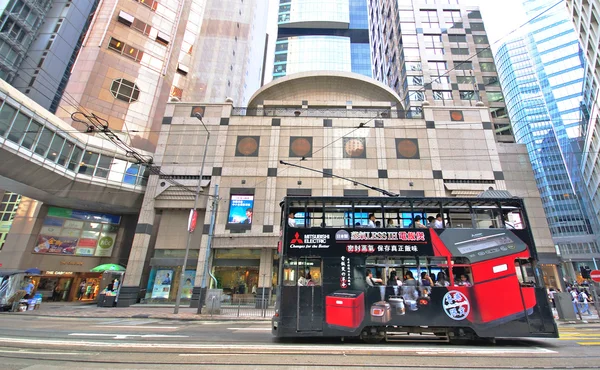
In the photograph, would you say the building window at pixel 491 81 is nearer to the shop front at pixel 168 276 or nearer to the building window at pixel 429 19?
the building window at pixel 429 19

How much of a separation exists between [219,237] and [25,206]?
19.3 metres

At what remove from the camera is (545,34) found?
7212 cm

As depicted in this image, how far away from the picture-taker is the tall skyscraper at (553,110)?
63.2 m

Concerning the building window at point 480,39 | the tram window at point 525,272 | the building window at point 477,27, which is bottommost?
the tram window at point 525,272

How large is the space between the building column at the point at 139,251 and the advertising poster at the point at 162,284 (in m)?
1.25

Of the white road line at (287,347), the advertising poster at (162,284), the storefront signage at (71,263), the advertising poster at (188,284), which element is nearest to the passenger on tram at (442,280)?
the white road line at (287,347)

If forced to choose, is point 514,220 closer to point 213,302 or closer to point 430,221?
point 430,221

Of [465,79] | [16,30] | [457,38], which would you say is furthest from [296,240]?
[457,38]

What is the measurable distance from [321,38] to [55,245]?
90.8m

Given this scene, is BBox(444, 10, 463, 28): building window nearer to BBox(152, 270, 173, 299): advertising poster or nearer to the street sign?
the street sign

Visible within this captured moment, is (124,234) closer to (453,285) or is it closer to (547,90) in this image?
(453,285)

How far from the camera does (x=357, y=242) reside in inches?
340

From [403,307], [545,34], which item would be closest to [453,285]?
[403,307]

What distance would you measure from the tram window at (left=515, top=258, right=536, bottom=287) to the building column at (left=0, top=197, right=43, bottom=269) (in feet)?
114
